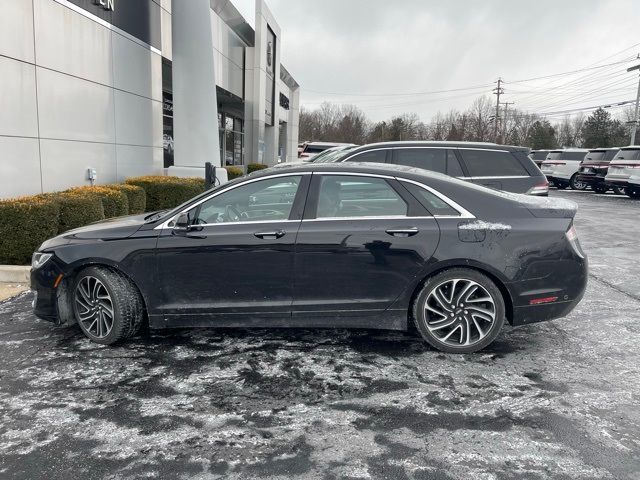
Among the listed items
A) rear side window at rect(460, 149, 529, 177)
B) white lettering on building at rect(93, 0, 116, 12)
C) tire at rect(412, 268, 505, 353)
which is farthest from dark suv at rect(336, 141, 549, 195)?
white lettering on building at rect(93, 0, 116, 12)

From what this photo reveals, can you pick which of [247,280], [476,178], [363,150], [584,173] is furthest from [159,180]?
[584,173]

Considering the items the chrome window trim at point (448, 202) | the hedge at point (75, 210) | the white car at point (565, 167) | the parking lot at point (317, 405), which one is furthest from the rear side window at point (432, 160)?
the white car at point (565, 167)

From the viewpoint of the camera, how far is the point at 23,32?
812cm

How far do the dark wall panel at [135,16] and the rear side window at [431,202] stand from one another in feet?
28.8

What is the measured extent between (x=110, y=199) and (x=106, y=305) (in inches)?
189

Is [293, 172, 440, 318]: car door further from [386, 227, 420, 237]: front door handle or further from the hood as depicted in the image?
the hood

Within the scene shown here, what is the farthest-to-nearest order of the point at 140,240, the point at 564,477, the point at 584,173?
1. the point at 584,173
2. the point at 140,240
3. the point at 564,477

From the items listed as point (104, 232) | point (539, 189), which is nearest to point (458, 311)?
point (104, 232)

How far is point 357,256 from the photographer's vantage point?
159 inches

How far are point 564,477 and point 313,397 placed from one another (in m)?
1.58

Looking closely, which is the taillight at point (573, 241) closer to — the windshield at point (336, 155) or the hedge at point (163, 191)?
the windshield at point (336, 155)

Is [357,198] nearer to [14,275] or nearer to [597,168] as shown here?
[14,275]

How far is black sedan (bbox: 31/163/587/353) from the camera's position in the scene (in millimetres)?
4055

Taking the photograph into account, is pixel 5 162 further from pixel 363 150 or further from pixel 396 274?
pixel 396 274
